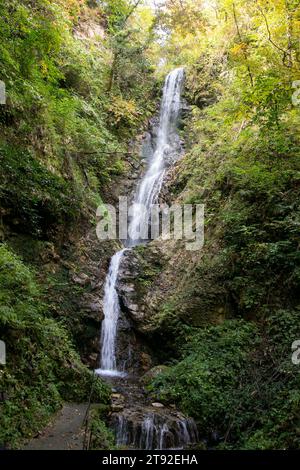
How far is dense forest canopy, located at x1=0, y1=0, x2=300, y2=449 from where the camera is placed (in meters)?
6.29

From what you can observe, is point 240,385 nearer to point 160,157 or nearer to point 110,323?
point 110,323

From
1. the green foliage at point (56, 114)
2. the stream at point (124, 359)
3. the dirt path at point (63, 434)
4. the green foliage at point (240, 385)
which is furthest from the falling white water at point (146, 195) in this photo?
the dirt path at point (63, 434)

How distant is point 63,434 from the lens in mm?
5488

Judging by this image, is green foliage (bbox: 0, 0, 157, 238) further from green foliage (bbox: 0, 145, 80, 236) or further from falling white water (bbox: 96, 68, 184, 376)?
falling white water (bbox: 96, 68, 184, 376)

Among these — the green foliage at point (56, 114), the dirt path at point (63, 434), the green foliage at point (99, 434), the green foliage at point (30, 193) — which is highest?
the green foliage at point (56, 114)

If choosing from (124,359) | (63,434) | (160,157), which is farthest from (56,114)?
(63,434)

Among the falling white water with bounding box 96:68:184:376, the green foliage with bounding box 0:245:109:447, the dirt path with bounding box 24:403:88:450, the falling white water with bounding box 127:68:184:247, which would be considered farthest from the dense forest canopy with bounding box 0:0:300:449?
the falling white water with bounding box 127:68:184:247

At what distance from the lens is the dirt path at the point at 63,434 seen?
16.8 ft

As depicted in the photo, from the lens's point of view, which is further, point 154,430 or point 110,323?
point 110,323

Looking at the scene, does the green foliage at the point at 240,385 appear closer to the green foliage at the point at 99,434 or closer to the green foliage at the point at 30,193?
the green foliage at the point at 99,434

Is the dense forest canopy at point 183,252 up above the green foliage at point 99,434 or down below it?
above

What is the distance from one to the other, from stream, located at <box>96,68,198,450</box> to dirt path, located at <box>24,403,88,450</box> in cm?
84

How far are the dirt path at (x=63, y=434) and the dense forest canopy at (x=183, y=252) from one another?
20 cm

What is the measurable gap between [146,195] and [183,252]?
4499 mm
